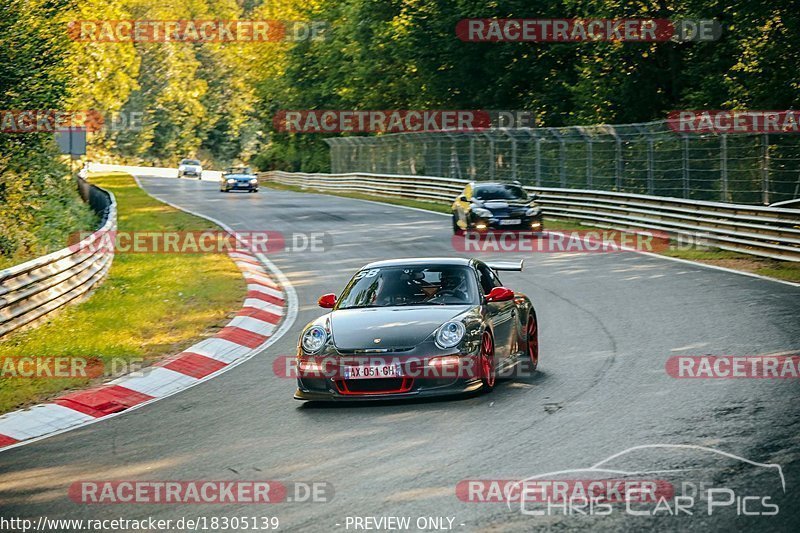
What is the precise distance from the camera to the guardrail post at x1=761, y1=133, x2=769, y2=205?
21.8 m

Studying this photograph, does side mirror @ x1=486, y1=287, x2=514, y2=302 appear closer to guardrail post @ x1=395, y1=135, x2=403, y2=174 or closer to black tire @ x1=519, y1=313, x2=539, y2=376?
black tire @ x1=519, y1=313, x2=539, y2=376

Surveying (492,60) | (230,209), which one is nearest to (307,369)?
(230,209)

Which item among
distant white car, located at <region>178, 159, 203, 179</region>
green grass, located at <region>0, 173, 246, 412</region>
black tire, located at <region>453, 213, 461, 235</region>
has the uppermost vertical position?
Answer: distant white car, located at <region>178, 159, 203, 179</region>

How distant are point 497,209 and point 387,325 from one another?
17141 millimetres

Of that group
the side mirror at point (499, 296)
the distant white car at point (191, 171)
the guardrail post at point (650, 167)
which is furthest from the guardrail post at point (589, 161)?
the distant white car at point (191, 171)

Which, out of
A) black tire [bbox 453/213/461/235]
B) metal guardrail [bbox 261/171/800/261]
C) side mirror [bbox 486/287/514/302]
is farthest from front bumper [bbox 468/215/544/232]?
side mirror [bbox 486/287/514/302]

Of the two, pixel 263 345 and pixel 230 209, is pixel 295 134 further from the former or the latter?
pixel 263 345

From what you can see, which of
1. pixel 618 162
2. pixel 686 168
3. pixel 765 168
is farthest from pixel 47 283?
pixel 618 162

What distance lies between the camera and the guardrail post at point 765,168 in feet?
71.6

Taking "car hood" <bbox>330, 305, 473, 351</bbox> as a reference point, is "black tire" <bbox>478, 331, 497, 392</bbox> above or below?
below

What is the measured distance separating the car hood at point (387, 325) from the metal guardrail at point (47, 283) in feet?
16.3

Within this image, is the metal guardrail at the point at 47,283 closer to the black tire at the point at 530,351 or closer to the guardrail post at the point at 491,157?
the black tire at the point at 530,351

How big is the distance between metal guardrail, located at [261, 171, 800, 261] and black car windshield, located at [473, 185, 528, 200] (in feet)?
7.92

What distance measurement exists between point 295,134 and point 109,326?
63.0m
